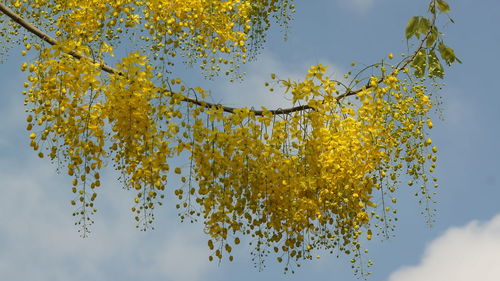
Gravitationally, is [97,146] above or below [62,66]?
below

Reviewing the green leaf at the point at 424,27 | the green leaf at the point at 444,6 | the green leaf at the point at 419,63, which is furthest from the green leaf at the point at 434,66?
the green leaf at the point at 444,6

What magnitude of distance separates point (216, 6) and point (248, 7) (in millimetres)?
323

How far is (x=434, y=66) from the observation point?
4.64 m

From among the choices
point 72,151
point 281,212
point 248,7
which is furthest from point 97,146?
point 248,7

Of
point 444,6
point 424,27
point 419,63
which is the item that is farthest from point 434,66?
point 444,6

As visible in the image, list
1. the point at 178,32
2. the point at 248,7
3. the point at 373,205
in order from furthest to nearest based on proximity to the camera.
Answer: the point at 248,7 → the point at 178,32 → the point at 373,205

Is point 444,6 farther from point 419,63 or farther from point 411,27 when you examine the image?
point 419,63

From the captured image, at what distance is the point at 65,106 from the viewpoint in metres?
3.88

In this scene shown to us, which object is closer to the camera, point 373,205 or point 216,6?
point 373,205

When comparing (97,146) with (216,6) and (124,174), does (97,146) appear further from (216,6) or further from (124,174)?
(216,6)

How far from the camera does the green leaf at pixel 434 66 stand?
4602mm

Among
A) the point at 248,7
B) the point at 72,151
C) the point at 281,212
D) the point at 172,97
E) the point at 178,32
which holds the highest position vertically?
the point at 248,7

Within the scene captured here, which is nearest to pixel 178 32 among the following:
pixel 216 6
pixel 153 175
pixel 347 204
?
pixel 216 6

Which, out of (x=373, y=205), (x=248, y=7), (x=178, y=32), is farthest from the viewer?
(x=248, y=7)
